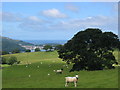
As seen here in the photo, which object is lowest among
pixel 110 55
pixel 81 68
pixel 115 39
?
pixel 81 68

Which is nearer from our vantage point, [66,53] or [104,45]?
[104,45]

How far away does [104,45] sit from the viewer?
53500 mm

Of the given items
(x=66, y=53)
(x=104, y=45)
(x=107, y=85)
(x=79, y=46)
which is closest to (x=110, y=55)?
(x=104, y=45)

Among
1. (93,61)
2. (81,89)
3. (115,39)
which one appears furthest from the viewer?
(115,39)

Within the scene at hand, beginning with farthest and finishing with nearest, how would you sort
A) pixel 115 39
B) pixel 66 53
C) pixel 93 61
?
1. pixel 66 53
2. pixel 115 39
3. pixel 93 61

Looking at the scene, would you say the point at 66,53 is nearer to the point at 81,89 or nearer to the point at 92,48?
the point at 92,48

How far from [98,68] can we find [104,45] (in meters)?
6.15

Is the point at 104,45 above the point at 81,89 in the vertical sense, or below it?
above

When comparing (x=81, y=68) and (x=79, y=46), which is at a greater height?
(x=79, y=46)

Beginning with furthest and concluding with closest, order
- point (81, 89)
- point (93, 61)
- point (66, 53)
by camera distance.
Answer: point (66, 53)
point (93, 61)
point (81, 89)

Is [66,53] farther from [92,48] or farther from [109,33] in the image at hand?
[109,33]

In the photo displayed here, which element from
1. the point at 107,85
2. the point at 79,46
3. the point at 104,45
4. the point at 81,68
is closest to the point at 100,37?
the point at 104,45

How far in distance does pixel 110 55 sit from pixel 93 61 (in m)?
5.56

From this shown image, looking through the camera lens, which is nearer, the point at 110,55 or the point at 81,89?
the point at 81,89
